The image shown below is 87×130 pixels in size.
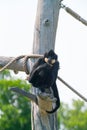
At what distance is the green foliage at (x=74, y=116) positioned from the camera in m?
42.8

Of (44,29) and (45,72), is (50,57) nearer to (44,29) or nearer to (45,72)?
(45,72)

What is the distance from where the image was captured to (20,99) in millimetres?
32250

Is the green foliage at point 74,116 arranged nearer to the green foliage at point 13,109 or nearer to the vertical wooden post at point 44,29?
the green foliage at point 13,109

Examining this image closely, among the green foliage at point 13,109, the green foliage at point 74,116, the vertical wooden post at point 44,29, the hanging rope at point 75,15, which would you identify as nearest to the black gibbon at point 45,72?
the vertical wooden post at point 44,29

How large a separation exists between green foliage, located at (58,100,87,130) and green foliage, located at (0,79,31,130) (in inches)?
392

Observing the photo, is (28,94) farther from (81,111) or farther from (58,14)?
(81,111)

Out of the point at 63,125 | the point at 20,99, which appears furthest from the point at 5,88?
the point at 63,125

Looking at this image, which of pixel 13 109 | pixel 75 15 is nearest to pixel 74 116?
pixel 13 109

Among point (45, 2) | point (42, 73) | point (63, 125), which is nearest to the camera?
point (42, 73)

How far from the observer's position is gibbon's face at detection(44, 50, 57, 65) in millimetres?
6422

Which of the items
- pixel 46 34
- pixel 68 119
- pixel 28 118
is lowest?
pixel 68 119

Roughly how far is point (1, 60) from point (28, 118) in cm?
2435

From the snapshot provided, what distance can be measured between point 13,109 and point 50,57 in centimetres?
2627

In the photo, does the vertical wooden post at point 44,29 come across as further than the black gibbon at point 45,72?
Yes
